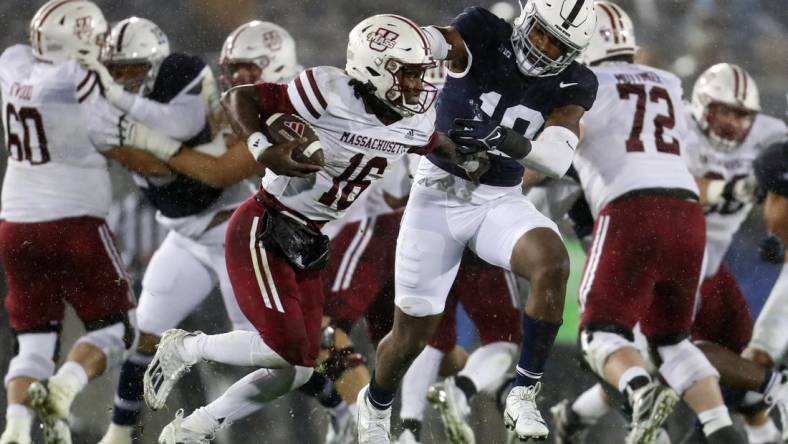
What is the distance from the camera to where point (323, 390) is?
5.93 metres

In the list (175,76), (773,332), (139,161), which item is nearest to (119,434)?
(139,161)

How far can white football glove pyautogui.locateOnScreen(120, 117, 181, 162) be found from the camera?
5820 mm

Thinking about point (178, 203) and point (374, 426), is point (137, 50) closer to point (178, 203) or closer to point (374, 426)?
point (178, 203)

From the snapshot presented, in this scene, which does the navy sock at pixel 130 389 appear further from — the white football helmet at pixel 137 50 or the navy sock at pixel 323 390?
the white football helmet at pixel 137 50

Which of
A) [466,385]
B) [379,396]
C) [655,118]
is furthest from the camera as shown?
[466,385]

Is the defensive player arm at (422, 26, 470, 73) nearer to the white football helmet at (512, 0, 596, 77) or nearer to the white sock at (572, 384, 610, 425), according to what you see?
the white football helmet at (512, 0, 596, 77)

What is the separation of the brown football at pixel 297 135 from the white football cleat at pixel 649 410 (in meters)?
1.81

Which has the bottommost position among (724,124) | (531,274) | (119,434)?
(119,434)

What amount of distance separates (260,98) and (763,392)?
2.93 m

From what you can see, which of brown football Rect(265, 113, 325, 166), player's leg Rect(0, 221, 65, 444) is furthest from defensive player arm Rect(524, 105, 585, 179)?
player's leg Rect(0, 221, 65, 444)

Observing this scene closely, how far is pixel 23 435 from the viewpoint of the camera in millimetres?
5816

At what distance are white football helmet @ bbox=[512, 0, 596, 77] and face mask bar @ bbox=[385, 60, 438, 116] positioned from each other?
421 mm

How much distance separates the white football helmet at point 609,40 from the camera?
592 centimetres

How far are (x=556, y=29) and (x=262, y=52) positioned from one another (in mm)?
1976
